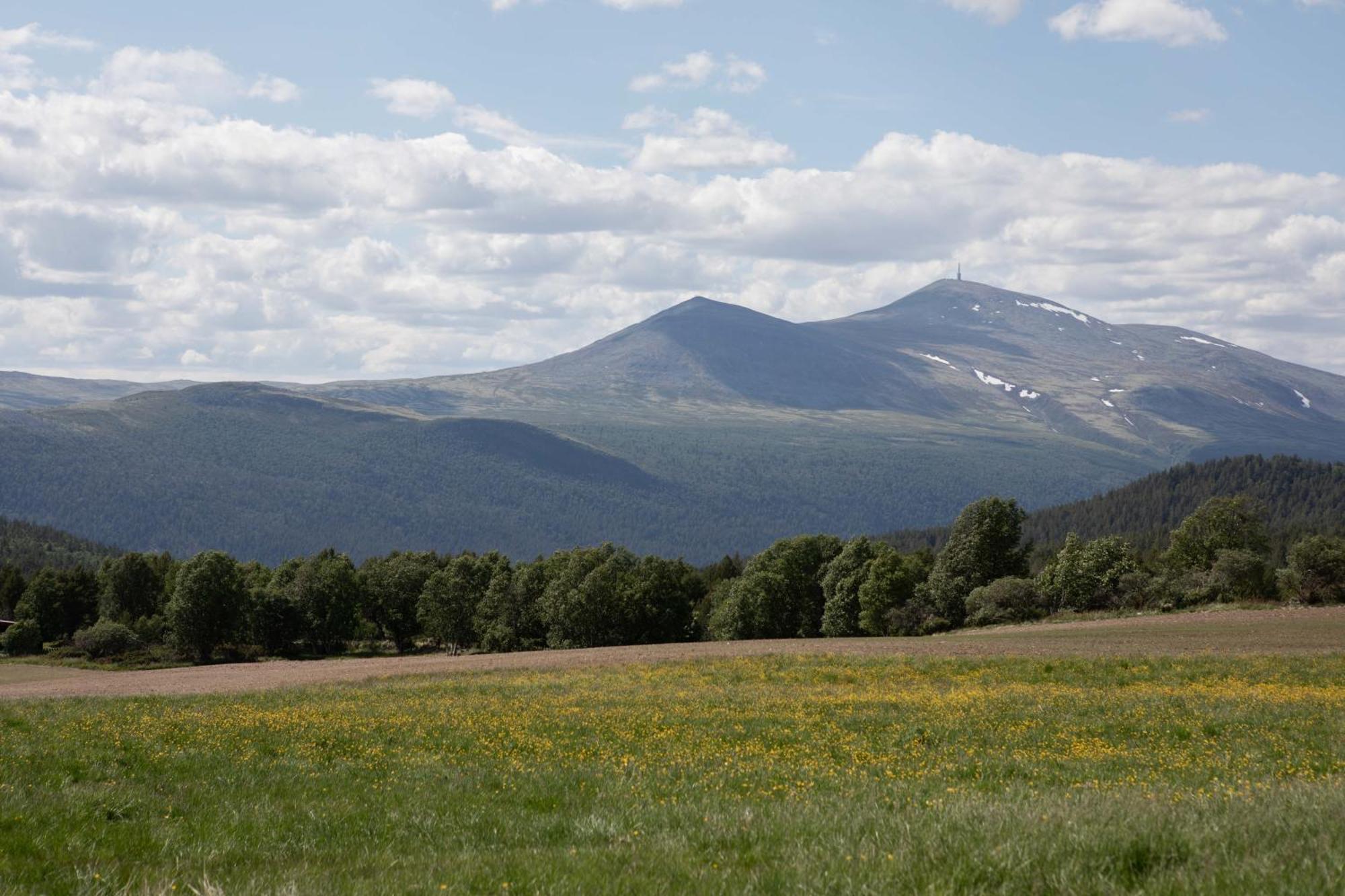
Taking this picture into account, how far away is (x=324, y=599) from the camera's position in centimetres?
11850

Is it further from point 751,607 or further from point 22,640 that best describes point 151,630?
point 751,607

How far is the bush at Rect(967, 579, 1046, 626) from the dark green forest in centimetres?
13

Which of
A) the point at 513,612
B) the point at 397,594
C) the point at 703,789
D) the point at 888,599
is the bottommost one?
the point at 513,612

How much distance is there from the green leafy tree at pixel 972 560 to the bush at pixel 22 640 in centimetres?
9392

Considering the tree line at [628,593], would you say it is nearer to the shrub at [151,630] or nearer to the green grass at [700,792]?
the shrub at [151,630]

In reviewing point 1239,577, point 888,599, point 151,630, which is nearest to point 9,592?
point 151,630

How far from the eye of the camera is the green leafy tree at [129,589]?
129875 millimetres

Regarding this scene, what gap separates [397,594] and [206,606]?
77.3 feet

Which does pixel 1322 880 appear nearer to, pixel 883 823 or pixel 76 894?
pixel 883 823

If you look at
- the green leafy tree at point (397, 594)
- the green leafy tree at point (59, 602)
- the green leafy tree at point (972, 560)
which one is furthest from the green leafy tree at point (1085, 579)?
the green leafy tree at point (59, 602)

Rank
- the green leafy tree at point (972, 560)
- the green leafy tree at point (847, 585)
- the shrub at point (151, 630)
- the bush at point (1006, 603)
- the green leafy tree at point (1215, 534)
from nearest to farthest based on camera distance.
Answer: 1. the bush at point (1006, 603)
2. the green leafy tree at point (972, 560)
3. the green leafy tree at point (847, 585)
4. the green leafy tree at point (1215, 534)
5. the shrub at point (151, 630)

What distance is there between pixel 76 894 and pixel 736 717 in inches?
756

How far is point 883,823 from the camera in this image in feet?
36.0

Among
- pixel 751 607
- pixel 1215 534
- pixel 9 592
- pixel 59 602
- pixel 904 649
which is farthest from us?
pixel 9 592
